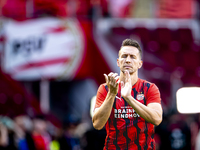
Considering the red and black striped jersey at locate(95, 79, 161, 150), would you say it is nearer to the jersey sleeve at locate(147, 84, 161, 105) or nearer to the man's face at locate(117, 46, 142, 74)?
the jersey sleeve at locate(147, 84, 161, 105)

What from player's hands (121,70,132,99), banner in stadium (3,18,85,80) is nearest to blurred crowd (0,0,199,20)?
banner in stadium (3,18,85,80)

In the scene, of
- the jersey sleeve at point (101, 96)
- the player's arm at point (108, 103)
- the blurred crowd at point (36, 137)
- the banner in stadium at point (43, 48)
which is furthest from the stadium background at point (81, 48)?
the player's arm at point (108, 103)

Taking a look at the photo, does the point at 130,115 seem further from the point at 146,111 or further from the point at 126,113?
the point at 146,111

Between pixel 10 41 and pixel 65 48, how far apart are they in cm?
222

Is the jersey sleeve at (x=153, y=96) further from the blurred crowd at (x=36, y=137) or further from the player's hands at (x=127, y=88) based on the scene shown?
the blurred crowd at (x=36, y=137)

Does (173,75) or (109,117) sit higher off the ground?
(173,75)

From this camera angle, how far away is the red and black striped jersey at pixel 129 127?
3.51 metres

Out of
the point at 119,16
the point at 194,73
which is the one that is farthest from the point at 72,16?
the point at 194,73

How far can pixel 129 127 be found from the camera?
352 cm

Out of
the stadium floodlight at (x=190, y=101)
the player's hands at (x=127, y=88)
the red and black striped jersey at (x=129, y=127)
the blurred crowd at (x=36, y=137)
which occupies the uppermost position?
the player's hands at (x=127, y=88)

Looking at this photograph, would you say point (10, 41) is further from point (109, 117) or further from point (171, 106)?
point (109, 117)

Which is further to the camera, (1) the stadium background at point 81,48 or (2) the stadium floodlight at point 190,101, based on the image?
(1) the stadium background at point 81,48

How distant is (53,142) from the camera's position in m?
8.52

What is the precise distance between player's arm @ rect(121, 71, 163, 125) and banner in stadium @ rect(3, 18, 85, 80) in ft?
35.3
